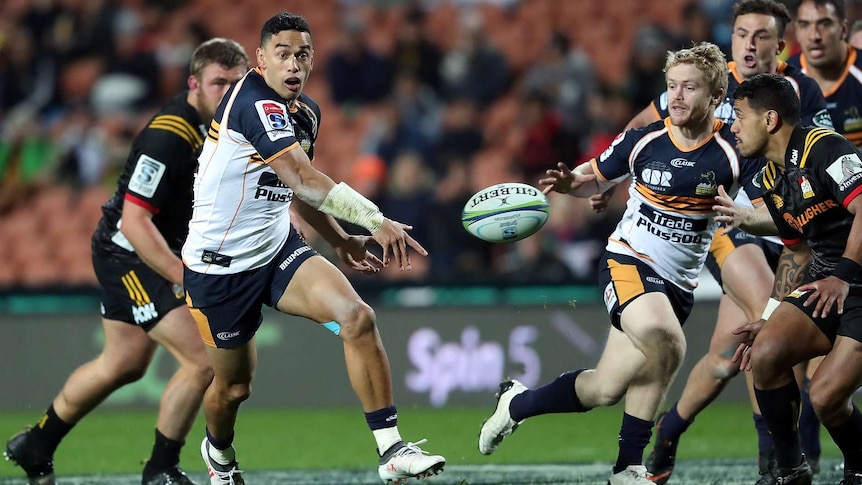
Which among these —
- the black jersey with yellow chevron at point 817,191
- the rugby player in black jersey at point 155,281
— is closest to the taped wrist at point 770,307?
the black jersey with yellow chevron at point 817,191

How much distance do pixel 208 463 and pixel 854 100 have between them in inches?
178

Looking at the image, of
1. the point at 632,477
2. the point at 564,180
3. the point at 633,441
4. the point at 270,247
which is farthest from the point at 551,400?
the point at 270,247

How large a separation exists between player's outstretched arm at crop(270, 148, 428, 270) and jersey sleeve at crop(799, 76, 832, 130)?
8.98 ft

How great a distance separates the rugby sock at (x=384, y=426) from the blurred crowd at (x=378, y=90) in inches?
249

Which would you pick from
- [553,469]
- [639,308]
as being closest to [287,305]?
[639,308]

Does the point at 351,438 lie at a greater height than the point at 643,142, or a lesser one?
lesser

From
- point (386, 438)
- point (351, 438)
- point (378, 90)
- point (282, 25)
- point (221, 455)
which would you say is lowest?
point (351, 438)

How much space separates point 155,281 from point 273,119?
170cm

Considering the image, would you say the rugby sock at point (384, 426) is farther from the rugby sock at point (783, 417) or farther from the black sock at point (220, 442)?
the rugby sock at point (783, 417)

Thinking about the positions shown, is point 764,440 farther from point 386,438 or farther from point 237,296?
point 237,296

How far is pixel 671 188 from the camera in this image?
605cm

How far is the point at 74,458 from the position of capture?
27.3 ft

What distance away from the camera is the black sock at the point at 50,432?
A: 6.81 meters

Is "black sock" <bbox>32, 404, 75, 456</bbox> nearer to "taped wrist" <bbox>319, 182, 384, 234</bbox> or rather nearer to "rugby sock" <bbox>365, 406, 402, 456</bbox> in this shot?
"rugby sock" <bbox>365, 406, 402, 456</bbox>
